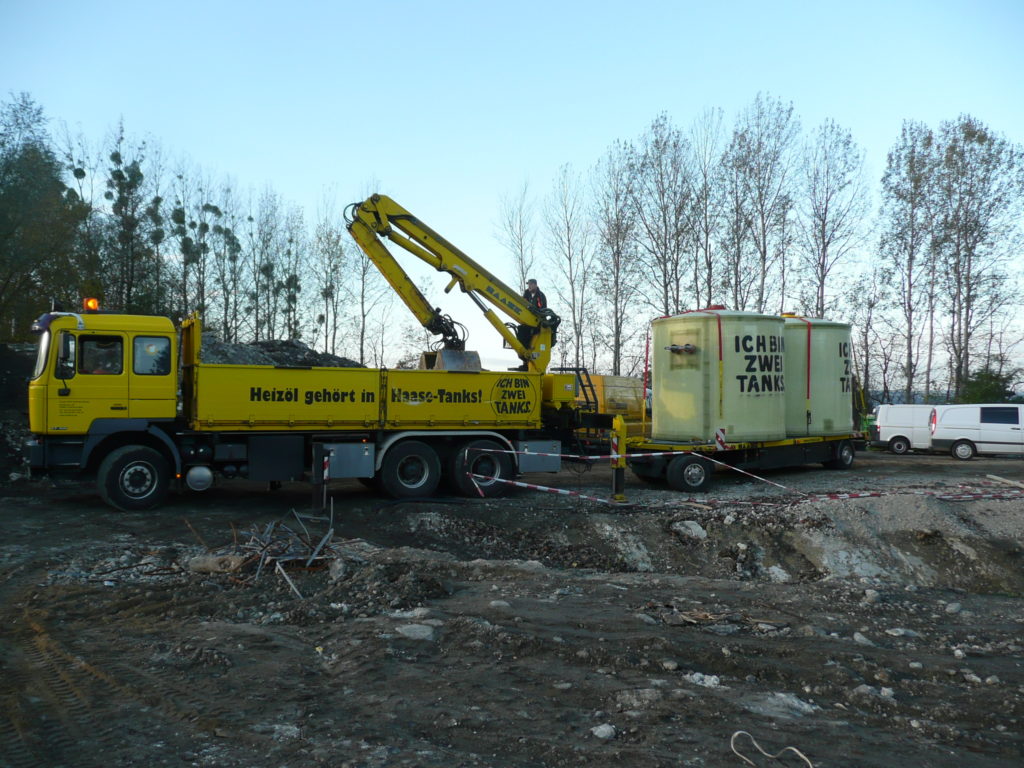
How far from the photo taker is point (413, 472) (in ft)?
42.0

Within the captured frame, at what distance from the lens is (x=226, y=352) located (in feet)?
70.7

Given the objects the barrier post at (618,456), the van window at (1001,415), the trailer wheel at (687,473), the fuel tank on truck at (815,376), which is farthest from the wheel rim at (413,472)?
the van window at (1001,415)

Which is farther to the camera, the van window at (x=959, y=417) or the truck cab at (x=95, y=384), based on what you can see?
the van window at (x=959, y=417)

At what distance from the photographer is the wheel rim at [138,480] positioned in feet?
36.3

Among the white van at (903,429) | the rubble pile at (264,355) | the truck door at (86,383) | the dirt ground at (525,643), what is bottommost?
the dirt ground at (525,643)

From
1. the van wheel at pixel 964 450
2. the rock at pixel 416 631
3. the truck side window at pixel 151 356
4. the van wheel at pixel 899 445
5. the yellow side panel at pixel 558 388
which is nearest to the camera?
the rock at pixel 416 631

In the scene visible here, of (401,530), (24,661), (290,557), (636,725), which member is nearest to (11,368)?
(401,530)

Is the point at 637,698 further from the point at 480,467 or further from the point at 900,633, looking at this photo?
the point at 480,467

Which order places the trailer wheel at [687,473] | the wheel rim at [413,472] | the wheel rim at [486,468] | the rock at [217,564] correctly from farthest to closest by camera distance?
1. the trailer wheel at [687,473]
2. the wheel rim at [486,468]
3. the wheel rim at [413,472]
4. the rock at [217,564]

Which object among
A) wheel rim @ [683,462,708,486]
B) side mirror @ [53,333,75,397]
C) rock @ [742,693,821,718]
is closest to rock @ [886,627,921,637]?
rock @ [742,693,821,718]

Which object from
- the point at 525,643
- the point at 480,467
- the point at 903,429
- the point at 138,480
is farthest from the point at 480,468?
the point at 903,429

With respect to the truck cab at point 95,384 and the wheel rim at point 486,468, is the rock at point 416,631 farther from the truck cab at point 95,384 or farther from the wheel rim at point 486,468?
the wheel rim at point 486,468

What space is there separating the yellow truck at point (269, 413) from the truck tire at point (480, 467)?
20 millimetres

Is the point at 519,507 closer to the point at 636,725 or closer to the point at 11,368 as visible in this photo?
the point at 636,725
